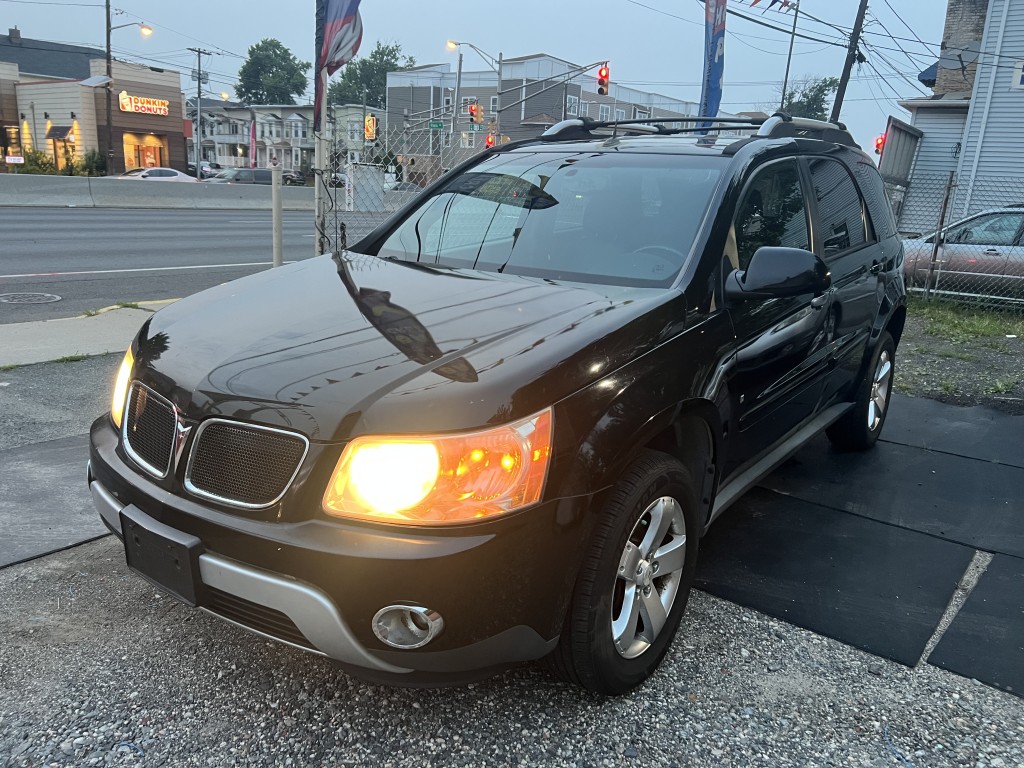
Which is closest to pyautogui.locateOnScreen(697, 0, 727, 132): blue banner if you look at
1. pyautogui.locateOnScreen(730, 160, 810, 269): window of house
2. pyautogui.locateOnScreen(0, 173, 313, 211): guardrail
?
pyautogui.locateOnScreen(730, 160, 810, 269): window of house

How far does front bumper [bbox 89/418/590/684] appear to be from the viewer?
209 cm

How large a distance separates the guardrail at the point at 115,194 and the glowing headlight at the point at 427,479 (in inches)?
967

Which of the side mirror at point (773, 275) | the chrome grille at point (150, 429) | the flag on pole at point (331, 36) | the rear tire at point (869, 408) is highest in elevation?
the flag on pole at point (331, 36)

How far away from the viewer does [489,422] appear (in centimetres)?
215

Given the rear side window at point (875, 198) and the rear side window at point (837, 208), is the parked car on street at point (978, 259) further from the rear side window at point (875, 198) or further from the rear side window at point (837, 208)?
the rear side window at point (837, 208)

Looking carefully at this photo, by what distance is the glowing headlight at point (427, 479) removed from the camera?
2137 millimetres

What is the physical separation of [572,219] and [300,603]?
206 cm

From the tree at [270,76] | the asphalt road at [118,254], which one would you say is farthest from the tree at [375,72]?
the asphalt road at [118,254]

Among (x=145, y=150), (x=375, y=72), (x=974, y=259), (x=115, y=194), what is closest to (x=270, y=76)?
(x=375, y=72)

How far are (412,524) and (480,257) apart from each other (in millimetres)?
1634

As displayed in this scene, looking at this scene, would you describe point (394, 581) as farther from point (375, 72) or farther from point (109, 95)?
point (375, 72)

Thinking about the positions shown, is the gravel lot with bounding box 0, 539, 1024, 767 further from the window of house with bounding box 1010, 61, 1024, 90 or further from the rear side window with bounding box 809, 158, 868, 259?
the window of house with bounding box 1010, 61, 1024, 90

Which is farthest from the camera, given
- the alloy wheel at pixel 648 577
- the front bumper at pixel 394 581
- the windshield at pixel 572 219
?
the windshield at pixel 572 219

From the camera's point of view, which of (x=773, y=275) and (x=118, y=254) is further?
(x=118, y=254)
